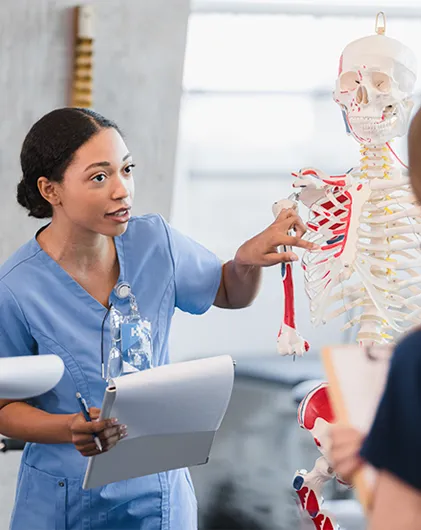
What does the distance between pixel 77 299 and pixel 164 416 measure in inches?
12.3

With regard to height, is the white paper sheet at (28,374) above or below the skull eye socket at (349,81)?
below

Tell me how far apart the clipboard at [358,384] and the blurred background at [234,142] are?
193 centimetres

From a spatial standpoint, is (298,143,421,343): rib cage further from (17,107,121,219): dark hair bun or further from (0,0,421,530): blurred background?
(0,0,421,530): blurred background

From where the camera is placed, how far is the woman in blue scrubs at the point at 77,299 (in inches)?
70.3

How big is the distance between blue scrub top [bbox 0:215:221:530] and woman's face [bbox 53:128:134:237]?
12 cm

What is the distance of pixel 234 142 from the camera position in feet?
18.3

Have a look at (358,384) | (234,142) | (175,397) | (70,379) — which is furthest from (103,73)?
(234,142)

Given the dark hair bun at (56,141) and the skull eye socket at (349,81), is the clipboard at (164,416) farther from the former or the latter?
the skull eye socket at (349,81)


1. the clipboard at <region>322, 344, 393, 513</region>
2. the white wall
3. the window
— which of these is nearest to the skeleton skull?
the clipboard at <region>322, 344, 393, 513</region>

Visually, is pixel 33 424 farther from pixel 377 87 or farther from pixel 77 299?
pixel 377 87

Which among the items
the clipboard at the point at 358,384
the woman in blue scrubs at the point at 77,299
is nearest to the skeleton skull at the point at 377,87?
the woman in blue scrubs at the point at 77,299

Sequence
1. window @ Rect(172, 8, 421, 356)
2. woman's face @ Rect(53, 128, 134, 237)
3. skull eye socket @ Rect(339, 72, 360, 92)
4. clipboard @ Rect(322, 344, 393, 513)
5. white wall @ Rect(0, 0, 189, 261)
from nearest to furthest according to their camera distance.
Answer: clipboard @ Rect(322, 344, 393, 513), woman's face @ Rect(53, 128, 134, 237), skull eye socket @ Rect(339, 72, 360, 92), white wall @ Rect(0, 0, 189, 261), window @ Rect(172, 8, 421, 356)

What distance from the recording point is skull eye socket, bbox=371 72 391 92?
1878 millimetres

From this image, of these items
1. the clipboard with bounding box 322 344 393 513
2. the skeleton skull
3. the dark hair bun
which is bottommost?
the clipboard with bounding box 322 344 393 513
